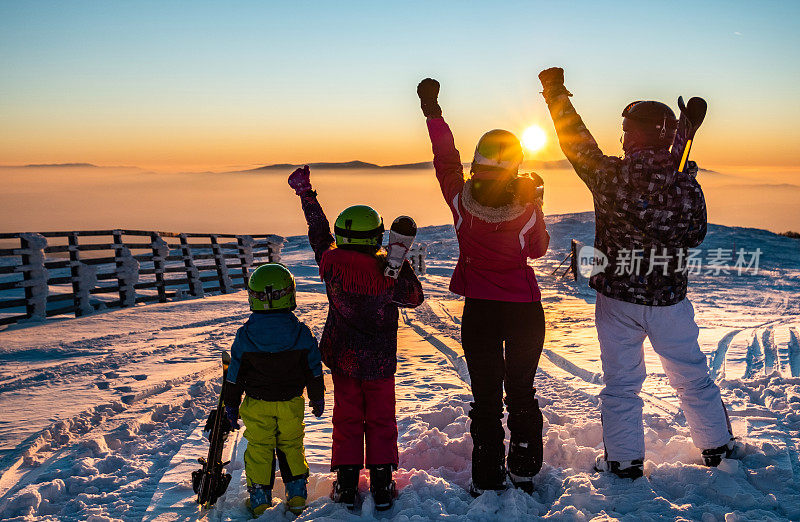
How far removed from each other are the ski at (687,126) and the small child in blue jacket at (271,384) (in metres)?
2.38

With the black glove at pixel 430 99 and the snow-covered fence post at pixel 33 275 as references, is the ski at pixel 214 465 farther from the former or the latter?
the snow-covered fence post at pixel 33 275

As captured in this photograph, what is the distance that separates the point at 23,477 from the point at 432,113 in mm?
3912

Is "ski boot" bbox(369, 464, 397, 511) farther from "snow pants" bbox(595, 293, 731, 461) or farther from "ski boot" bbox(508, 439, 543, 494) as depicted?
"snow pants" bbox(595, 293, 731, 461)

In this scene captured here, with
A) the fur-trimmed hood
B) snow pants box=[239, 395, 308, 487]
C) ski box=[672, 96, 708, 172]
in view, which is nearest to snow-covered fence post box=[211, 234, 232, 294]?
snow pants box=[239, 395, 308, 487]

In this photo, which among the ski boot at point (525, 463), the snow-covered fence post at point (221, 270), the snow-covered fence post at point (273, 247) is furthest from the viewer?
the snow-covered fence post at point (273, 247)

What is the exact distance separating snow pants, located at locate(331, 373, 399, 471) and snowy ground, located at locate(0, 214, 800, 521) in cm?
25

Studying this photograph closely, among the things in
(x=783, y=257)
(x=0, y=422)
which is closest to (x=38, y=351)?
(x=0, y=422)

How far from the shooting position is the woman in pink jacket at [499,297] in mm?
3459

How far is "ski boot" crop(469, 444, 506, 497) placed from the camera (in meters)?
3.57

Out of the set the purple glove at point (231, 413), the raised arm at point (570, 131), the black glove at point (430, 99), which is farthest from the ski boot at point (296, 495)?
the raised arm at point (570, 131)

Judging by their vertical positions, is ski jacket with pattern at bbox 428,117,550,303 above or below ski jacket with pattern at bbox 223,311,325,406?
above

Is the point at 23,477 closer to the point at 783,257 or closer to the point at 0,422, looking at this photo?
the point at 0,422

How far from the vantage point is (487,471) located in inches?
141

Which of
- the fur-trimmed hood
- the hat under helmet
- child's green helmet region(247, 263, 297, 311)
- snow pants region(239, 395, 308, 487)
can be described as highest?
the hat under helmet
